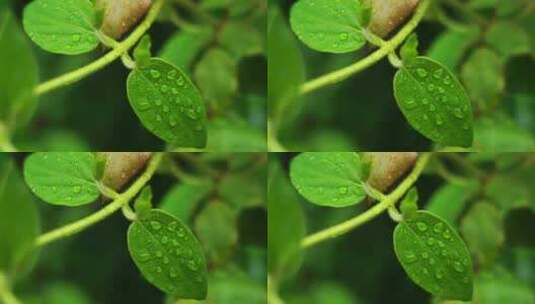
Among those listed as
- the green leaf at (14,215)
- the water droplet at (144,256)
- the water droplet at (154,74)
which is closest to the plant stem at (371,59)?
the water droplet at (154,74)

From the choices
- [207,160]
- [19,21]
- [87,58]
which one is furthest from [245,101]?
[19,21]

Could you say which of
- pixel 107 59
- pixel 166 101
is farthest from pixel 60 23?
pixel 166 101

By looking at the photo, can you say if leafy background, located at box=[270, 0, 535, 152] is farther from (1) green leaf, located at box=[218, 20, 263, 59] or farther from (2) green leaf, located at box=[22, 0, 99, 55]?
(2) green leaf, located at box=[22, 0, 99, 55]

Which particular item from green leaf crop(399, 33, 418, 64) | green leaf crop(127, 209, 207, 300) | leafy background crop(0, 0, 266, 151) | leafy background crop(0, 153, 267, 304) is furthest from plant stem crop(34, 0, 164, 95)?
green leaf crop(399, 33, 418, 64)

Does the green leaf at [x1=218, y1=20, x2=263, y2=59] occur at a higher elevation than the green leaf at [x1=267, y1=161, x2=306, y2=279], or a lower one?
higher

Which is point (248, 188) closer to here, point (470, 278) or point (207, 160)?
point (207, 160)

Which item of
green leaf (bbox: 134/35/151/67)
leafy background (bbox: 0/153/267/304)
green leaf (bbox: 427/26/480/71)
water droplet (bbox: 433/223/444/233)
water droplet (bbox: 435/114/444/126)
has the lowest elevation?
leafy background (bbox: 0/153/267/304)

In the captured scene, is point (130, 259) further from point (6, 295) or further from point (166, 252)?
point (6, 295)
